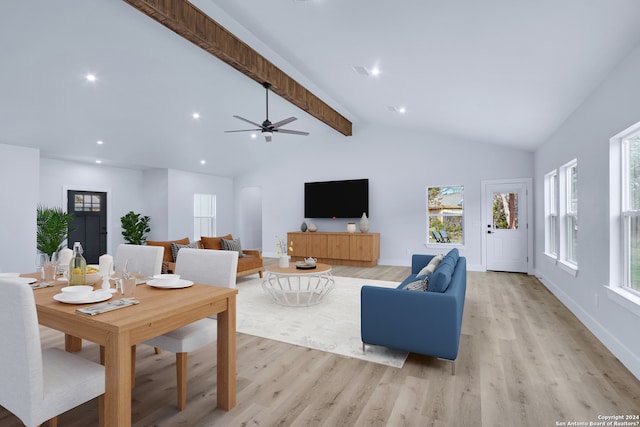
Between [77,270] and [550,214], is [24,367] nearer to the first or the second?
[77,270]

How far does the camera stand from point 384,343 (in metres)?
2.67

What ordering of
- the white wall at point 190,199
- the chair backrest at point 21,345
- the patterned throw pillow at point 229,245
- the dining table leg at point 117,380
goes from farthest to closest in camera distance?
the white wall at point 190,199
the patterned throw pillow at point 229,245
the dining table leg at point 117,380
the chair backrest at point 21,345

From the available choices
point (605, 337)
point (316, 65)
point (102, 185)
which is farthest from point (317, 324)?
point (102, 185)

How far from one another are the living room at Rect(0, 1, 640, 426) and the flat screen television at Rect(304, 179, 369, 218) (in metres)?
0.24

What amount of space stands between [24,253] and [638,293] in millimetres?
8196

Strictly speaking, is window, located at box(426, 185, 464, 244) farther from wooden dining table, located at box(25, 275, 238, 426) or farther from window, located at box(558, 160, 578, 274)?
wooden dining table, located at box(25, 275, 238, 426)

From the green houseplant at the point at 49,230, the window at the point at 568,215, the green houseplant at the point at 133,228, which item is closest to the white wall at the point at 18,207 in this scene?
the green houseplant at the point at 49,230

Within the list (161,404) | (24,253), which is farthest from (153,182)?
(161,404)

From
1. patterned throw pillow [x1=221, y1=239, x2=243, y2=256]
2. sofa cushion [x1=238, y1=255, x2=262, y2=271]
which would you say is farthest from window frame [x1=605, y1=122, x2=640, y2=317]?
patterned throw pillow [x1=221, y1=239, x2=243, y2=256]

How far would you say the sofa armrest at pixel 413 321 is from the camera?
2424mm

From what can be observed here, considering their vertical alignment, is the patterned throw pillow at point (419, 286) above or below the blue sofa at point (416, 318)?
above

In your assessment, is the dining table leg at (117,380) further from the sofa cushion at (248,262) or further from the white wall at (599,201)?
the sofa cushion at (248,262)

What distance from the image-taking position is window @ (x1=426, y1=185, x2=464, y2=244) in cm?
707

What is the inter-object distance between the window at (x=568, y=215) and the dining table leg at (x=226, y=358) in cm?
416
